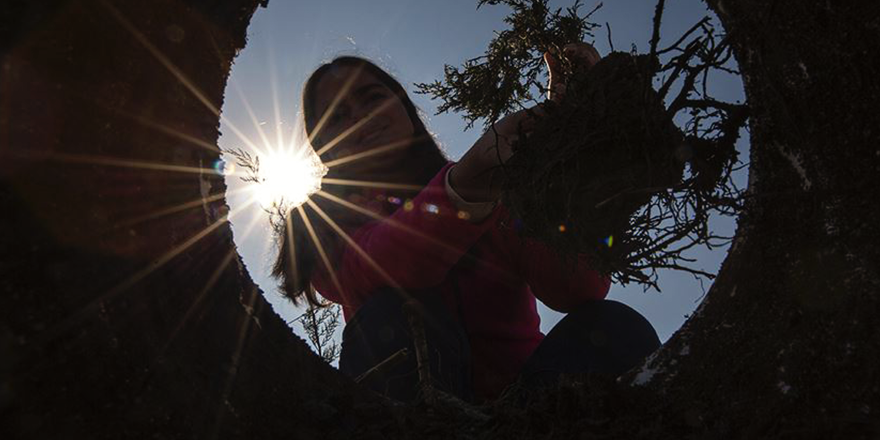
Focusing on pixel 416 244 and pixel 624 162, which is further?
pixel 416 244

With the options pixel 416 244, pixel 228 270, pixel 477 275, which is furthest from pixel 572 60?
pixel 228 270

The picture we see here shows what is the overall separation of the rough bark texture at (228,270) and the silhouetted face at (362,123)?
1.96 metres

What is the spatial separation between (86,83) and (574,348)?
1927 millimetres

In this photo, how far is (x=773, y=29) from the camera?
1.19m

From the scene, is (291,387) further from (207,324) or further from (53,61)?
(53,61)

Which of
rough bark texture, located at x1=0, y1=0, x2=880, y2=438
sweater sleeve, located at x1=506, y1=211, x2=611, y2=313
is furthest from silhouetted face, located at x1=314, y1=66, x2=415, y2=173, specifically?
rough bark texture, located at x1=0, y1=0, x2=880, y2=438

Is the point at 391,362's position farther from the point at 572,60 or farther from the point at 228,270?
the point at 572,60

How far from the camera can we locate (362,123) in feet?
10.8

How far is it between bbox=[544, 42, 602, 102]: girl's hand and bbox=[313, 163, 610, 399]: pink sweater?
1.87ft

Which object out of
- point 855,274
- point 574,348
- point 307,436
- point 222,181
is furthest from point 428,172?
point 855,274

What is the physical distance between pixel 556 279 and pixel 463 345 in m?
0.56

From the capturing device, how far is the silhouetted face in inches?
130

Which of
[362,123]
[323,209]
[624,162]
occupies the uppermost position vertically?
[362,123]

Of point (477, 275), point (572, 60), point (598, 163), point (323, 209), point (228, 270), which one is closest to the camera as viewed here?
point (228, 270)
